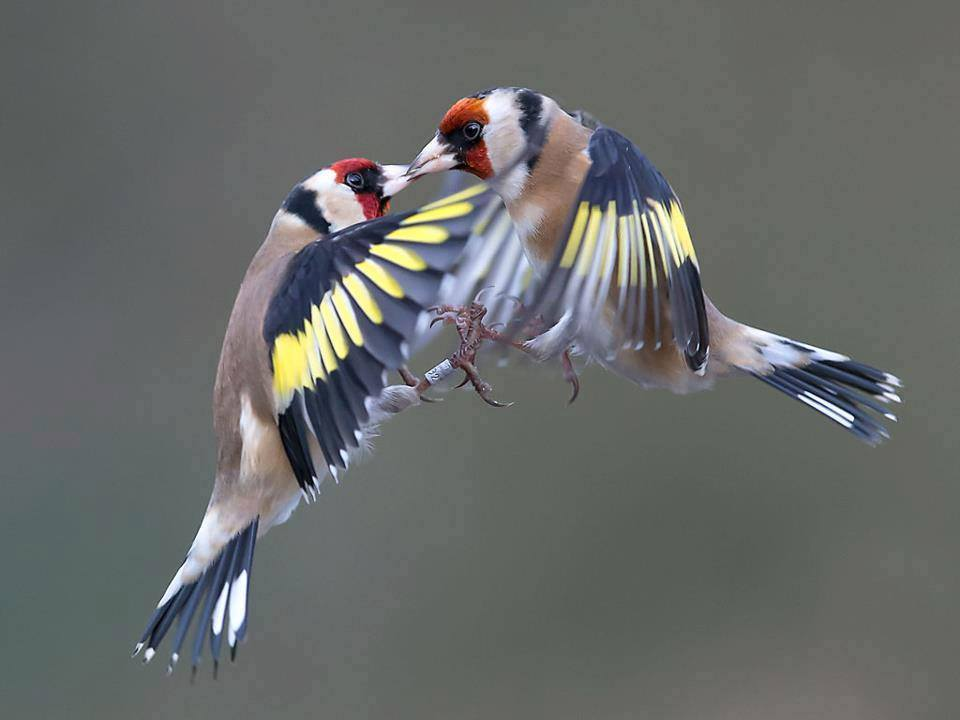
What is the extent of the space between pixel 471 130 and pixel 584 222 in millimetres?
153

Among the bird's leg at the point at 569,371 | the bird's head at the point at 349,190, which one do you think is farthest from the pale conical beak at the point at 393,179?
the bird's leg at the point at 569,371

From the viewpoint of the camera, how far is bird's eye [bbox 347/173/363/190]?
5.07ft

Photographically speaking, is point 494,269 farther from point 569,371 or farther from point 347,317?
point 347,317

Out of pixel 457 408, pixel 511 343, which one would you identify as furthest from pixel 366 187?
pixel 457 408

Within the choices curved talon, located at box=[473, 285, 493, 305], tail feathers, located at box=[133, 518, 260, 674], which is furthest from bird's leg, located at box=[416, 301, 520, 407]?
tail feathers, located at box=[133, 518, 260, 674]

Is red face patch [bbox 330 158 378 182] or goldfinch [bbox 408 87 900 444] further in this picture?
red face patch [bbox 330 158 378 182]

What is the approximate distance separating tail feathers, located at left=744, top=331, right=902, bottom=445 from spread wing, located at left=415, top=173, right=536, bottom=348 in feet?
0.97

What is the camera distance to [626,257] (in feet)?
4.77

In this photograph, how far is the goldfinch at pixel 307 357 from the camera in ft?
4.41

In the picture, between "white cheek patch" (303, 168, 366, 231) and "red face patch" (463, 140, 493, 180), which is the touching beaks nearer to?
"red face patch" (463, 140, 493, 180)

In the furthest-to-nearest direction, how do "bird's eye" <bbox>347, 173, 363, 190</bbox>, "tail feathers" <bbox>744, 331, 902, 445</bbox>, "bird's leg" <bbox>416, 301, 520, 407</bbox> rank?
"tail feathers" <bbox>744, 331, 902, 445</bbox> → "bird's eye" <bbox>347, 173, 363, 190</bbox> → "bird's leg" <bbox>416, 301, 520, 407</bbox>

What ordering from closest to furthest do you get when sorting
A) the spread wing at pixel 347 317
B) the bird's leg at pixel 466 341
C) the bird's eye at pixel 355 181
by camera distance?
the spread wing at pixel 347 317 < the bird's leg at pixel 466 341 < the bird's eye at pixel 355 181

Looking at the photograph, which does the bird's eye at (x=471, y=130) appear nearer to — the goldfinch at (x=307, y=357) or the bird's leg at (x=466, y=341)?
the goldfinch at (x=307, y=357)

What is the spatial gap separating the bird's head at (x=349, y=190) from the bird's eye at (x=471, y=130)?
0.10 meters
